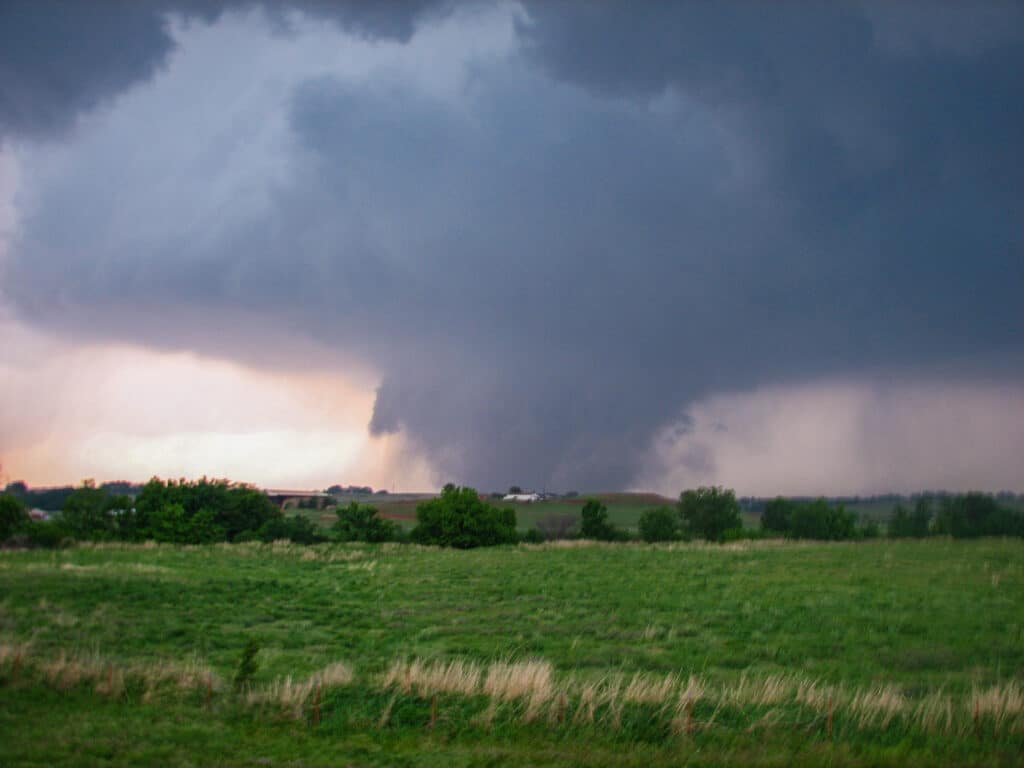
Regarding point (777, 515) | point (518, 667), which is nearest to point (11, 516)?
point (518, 667)

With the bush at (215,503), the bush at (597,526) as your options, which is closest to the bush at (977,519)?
the bush at (597,526)

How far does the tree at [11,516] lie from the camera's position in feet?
212

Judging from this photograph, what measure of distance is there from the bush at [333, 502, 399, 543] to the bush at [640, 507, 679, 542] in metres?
29.1

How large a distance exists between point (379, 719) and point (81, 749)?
4840 mm

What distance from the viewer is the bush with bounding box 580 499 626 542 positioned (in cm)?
8862

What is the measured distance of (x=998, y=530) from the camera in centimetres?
8819

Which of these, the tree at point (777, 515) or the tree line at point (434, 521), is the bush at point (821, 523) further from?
the tree at point (777, 515)

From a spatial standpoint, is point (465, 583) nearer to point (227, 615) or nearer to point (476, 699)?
point (227, 615)

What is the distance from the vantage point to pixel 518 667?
52.7 ft

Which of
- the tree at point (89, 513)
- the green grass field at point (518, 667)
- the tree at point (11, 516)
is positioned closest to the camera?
the green grass field at point (518, 667)

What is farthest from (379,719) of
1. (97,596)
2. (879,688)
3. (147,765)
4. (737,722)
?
(97,596)

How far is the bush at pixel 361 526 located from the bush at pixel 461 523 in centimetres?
536

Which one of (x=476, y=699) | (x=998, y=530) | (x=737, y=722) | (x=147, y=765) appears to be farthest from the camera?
Result: (x=998, y=530)

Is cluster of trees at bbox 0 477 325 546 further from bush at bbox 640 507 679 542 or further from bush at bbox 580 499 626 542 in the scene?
bush at bbox 640 507 679 542
